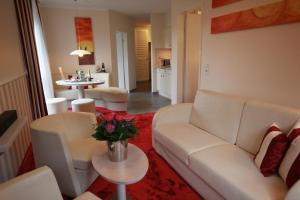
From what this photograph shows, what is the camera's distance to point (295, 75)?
204cm

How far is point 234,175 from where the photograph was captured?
5.08ft

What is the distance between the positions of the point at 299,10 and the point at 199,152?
1.65m

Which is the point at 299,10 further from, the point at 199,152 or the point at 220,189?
the point at 220,189

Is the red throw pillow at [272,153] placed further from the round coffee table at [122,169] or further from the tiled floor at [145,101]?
the tiled floor at [145,101]

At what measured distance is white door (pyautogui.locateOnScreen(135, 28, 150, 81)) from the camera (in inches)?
342

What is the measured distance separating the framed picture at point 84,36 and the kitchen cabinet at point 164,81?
2.10 meters

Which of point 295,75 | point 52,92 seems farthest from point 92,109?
point 295,75

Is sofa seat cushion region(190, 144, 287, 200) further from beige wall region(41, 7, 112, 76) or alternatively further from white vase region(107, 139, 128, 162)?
beige wall region(41, 7, 112, 76)

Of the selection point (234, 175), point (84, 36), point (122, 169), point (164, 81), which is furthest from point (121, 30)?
point (234, 175)

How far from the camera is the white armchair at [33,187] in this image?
1.07 metres

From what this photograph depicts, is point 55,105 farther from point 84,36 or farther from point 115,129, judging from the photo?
point 115,129

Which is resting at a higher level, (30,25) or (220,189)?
(30,25)

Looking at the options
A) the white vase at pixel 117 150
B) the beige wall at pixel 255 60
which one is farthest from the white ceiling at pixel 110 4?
the white vase at pixel 117 150

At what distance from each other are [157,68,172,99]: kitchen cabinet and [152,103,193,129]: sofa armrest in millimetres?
3023
